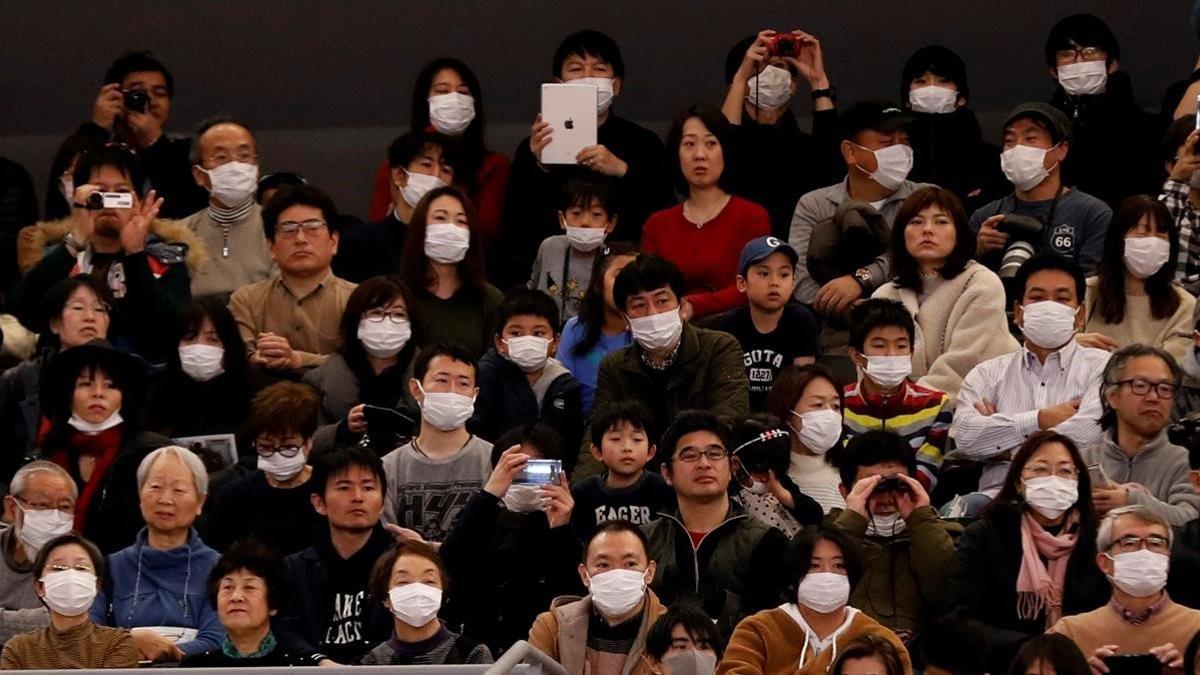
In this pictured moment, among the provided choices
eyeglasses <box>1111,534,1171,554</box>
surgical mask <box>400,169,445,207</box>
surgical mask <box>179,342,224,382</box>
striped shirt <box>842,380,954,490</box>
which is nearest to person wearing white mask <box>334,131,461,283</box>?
surgical mask <box>400,169,445,207</box>

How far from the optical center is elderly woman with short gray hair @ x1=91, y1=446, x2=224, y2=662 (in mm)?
11172

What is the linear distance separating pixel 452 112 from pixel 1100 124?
9.68 feet

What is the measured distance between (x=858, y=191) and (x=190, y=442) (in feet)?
10.4

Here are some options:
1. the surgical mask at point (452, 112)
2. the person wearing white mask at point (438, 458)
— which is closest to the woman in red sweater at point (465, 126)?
the surgical mask at point (452, 112)

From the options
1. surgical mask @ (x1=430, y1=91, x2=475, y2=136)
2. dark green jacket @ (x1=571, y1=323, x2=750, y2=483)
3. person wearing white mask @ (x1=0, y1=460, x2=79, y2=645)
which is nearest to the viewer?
person wearing white mask @ (x1=0, y1=460, x2=79, y2=645)

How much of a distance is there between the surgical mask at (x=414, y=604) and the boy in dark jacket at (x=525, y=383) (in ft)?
5.25

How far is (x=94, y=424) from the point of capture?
12.2 metres

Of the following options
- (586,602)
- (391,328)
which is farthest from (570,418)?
(586,602)

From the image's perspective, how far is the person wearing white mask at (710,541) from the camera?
1099cm

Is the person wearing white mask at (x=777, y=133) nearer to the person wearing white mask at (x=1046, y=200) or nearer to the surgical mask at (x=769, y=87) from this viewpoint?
the surgical mask at (x=769, y=87)

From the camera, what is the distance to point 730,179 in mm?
14008

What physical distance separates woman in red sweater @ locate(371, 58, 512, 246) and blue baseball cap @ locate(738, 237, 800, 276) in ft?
5.71

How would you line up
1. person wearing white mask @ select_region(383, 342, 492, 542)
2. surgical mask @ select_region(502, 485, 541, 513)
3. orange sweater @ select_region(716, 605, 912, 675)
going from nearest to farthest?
1. orange sweater @ select_region(716, 605, 912, 675)
2. surgical mask @ select_region(502, 485, 541, 513)
3. person wearing white mask @ select_region(383, 342, 492, 542)

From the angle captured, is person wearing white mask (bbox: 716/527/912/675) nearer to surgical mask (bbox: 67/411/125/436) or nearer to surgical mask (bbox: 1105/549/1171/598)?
surgical mask (bbox: 1105/549/1171/598)
